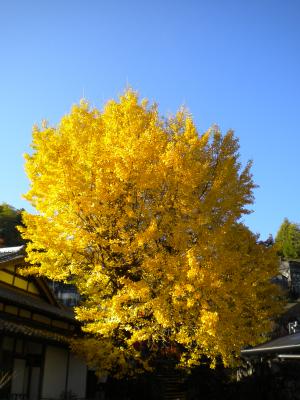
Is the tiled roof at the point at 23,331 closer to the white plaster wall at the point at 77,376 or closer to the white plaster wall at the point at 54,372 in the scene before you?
the white plaster wall at the point at 54,372

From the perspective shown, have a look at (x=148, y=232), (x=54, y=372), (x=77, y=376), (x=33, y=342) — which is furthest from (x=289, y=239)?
(x=148, y=232)

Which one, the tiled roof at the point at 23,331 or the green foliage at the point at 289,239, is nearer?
the tiled roof at the point at 23,331

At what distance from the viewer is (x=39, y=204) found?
1074 cm

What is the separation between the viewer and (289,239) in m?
57.4

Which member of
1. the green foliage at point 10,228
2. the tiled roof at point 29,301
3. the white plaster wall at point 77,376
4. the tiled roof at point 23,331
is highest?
the green foliage at point 10,228

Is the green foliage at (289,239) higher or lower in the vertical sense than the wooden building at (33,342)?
higher

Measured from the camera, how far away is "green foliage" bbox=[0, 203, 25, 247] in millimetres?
40281

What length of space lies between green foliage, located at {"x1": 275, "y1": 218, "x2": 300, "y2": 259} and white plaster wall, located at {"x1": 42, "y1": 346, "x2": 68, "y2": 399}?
45.3m

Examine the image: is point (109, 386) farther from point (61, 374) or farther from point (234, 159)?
point (234, 159)

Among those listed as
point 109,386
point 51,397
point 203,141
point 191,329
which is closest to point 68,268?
point 191,329

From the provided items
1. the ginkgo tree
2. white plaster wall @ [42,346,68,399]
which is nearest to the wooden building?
white plaster wall @ [42,346,68,399]

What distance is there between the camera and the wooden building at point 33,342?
13688 millimetres

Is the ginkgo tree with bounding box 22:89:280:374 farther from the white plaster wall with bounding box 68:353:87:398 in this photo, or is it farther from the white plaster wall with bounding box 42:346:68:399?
the white plaster wall with bounding box 68:353:87:398

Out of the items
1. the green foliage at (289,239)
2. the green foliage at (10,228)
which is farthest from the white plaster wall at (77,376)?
the green foliage at (289,239)
